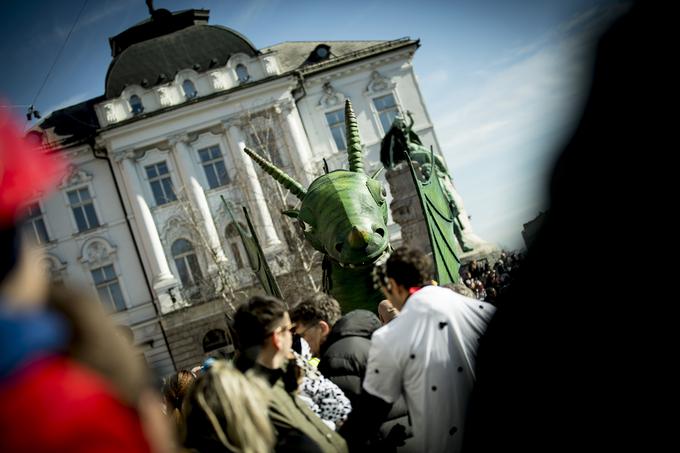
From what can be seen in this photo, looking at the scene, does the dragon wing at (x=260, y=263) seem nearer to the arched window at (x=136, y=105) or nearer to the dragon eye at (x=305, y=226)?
the dragon eye at (x=305, y=226)

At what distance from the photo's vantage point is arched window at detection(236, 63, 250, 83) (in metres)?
32.3

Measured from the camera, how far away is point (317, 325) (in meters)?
3.69

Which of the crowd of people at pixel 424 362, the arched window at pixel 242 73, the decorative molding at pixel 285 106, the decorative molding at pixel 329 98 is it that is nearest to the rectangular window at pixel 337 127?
the decorative molding at pixel 329 98

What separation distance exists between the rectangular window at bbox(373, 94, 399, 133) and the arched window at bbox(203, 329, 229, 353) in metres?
13.5

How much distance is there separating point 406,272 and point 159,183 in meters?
30.8

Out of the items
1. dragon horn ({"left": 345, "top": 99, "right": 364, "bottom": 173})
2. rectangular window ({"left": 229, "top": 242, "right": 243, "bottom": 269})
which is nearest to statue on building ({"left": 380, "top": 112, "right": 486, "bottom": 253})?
dragon horn ({"left": 345, "top": 99, "right": 364, "bottom": 173})

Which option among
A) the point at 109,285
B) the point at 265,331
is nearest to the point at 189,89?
the point at 109,285

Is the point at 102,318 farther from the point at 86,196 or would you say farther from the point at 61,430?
the point at 86,196

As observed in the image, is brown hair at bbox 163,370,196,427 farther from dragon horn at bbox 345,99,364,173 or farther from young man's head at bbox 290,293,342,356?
dragon horn at bbox 345,99,364,173

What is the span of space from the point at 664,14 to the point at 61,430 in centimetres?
122

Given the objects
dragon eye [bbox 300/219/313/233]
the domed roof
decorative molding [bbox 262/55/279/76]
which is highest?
the domed roof

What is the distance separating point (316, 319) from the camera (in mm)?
3703

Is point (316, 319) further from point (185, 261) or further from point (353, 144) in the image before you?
point (185, 261)

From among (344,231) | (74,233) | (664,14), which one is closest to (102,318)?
(664,14)
